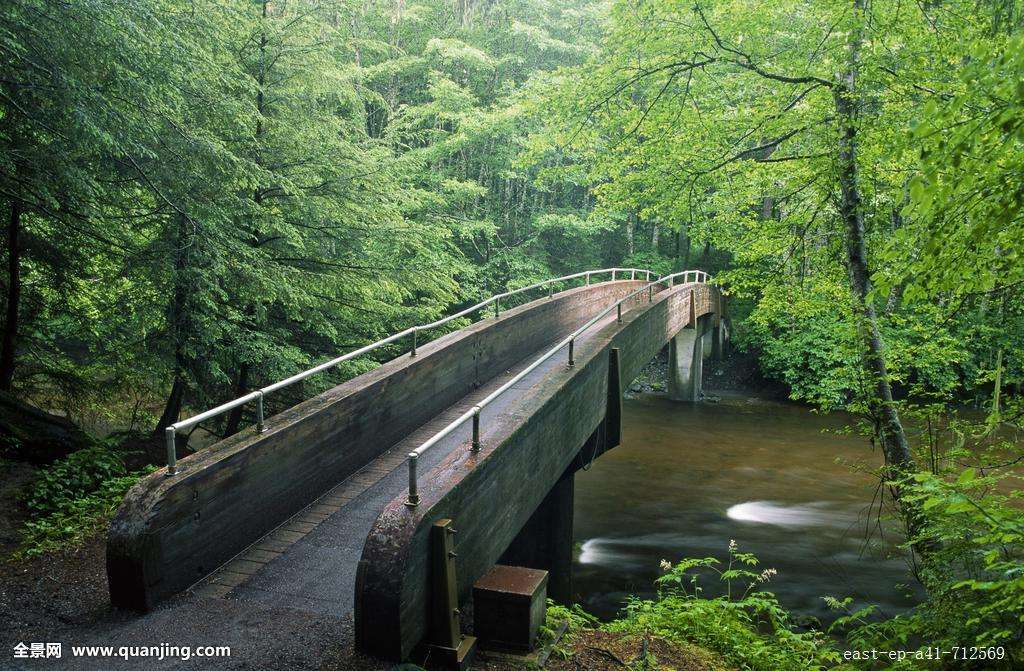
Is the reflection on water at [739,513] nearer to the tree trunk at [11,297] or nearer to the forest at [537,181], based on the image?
the forest at [537,181]

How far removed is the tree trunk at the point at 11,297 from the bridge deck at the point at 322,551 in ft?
15.6

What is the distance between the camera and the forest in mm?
5574

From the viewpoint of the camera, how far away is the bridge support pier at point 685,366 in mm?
24752

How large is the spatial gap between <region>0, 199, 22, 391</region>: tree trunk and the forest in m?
0.06

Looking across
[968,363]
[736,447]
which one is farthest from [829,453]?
[968,363]

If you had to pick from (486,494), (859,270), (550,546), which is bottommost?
(550,546)

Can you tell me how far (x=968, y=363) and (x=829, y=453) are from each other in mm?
7073

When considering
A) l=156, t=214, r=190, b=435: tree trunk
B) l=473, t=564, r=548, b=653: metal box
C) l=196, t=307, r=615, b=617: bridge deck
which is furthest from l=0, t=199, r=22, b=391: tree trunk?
l=473, t=564, r=548, b=653: metal box

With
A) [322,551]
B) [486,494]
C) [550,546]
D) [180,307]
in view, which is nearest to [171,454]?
[322,551]

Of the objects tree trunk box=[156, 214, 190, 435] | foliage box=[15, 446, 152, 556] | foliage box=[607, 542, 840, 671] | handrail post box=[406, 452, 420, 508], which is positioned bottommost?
foliage box=[607, 542, 840, 671]

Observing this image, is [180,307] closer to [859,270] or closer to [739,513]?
[859,270]

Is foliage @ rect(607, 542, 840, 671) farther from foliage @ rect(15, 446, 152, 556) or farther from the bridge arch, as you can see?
foliage @ rect(15, 446, 152, 556)

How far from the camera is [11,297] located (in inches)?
322

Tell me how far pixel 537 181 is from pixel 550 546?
7.07 meters
